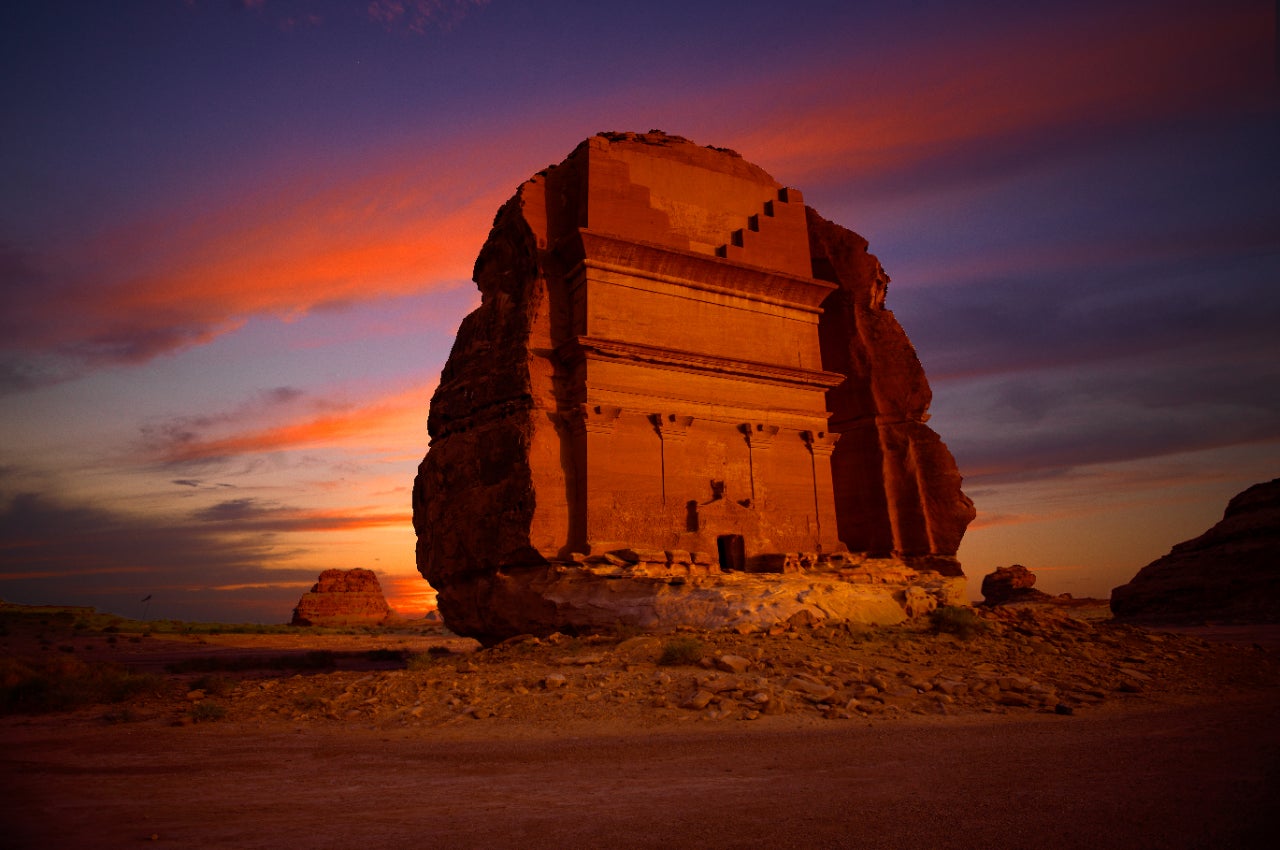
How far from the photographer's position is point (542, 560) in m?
14.3

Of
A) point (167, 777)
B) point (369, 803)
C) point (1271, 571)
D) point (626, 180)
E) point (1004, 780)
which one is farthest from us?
point (1271, 571)

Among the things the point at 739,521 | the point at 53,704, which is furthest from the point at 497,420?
the point at 53,704

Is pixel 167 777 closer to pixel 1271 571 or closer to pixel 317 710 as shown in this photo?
pixel 317 710

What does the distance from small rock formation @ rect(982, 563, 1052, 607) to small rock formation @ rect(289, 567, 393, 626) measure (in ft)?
132

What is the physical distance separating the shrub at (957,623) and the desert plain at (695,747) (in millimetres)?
53

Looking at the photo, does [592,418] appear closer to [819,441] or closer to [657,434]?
[657,434]

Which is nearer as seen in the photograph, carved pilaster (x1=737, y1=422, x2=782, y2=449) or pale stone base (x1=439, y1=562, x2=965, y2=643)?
pale stone base (x1=439, y1=562, x2=965, y2=643)

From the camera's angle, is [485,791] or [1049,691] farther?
[1049,691]

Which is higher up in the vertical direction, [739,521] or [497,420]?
[497,420]

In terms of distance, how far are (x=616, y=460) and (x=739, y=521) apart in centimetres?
297

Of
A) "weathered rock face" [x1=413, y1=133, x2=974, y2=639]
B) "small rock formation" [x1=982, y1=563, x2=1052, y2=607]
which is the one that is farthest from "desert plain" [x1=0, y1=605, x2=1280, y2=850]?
"small rock formation" [x1=982, y1=563, x2=1052, y2=607]

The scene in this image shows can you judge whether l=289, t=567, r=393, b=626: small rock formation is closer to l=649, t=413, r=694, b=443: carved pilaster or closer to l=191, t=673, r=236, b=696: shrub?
l=191, t=673, r=236, b=696: shrub

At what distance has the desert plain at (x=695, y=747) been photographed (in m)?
4.70

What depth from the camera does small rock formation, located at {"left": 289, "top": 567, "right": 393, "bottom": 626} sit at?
51844mm
